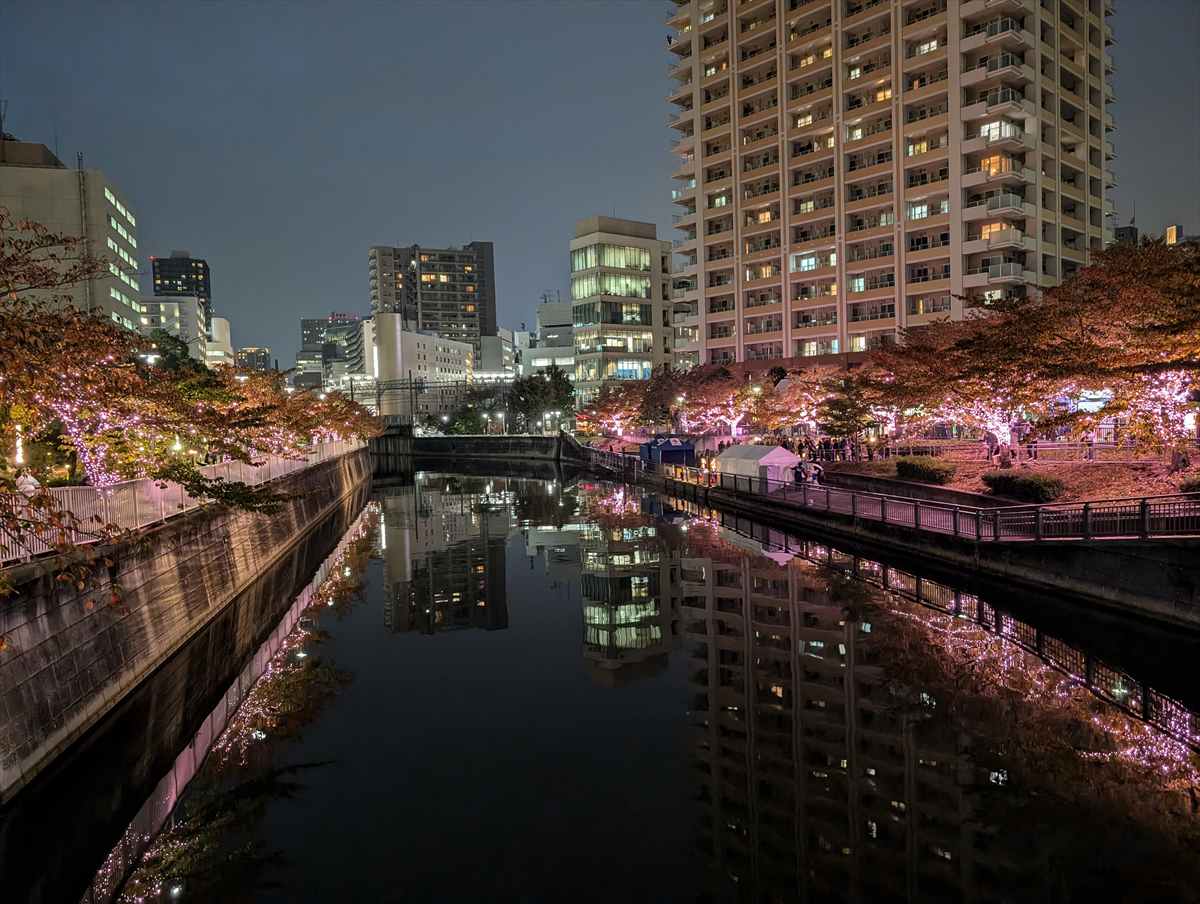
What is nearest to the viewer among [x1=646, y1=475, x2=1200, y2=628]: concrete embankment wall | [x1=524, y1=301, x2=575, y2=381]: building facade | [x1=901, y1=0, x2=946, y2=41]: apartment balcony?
[x1=646, y1=475, x2=1200, y2=628]: concrete embankment wall

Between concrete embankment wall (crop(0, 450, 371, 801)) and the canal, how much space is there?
635 millimetres

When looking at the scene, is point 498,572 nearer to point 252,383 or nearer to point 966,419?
point 252,383

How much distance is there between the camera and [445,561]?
31594 mm

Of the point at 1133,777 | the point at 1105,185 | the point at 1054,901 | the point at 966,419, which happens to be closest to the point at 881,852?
the point at 1054,901

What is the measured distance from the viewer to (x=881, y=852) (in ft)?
33.0

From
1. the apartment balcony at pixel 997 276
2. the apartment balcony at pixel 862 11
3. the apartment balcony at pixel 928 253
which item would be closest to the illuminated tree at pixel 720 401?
the apartment balcony at pixel 928 253

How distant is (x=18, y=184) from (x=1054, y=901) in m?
113

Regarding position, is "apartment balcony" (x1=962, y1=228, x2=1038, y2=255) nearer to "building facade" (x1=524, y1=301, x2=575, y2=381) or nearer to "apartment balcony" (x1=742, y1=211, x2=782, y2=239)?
"apartment balcony" (x1=742, y1=211, x2=782, y2=239)

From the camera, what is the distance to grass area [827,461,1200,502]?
23.5 m

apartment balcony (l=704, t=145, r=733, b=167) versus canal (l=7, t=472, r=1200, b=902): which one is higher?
apartment balcony (l=704, t=145, r=733, b=167)

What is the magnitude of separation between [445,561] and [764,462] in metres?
17.1

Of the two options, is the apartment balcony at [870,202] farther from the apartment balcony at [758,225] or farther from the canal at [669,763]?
the canal at [669,763]

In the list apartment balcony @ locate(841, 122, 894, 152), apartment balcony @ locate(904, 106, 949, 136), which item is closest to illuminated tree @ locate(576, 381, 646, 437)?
apartment balcony @ locate(841, 122, 894, 152)

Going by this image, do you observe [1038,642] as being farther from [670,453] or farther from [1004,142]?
[1004,142]
